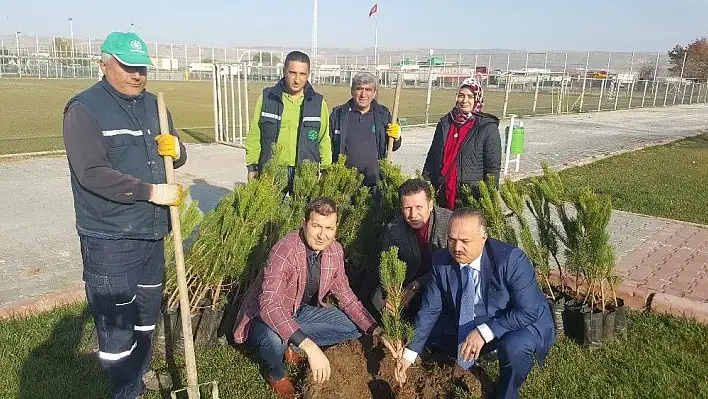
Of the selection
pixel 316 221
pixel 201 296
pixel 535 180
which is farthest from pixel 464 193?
pixel 201 296

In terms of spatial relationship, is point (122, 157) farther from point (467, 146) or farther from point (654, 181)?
point (654, 181)

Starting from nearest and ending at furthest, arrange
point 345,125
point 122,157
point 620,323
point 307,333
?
1. point 122,157
2. point 307,333
3. point 620,323
4. point 345,125

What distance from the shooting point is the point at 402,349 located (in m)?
3.04

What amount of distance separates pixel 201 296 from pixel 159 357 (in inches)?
17.7

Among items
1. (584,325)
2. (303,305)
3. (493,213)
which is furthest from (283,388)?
Result: (584,325)

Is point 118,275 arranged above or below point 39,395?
above

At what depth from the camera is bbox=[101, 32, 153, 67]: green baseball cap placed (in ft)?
7.93

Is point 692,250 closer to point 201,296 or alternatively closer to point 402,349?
point 402,349

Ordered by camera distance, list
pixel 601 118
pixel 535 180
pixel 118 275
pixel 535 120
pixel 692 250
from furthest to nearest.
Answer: pixel 601 118, pixel 535 120, pixel 692 250, pixel 535 180, pixel 118 275

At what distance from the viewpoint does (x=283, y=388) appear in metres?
3.21

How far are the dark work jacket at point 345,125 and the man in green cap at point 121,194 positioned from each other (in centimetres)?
215

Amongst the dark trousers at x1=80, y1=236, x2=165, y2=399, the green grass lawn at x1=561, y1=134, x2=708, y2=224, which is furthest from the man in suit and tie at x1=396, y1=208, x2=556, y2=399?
the green grass lawn at x1=561, y1=134, x2=708, y2=224

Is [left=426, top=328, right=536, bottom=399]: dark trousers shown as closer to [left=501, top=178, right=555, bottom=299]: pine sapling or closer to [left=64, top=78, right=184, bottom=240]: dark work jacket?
[left=501, top=178, right=555, bottom=299]: pine sapling

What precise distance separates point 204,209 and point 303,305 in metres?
4.34
